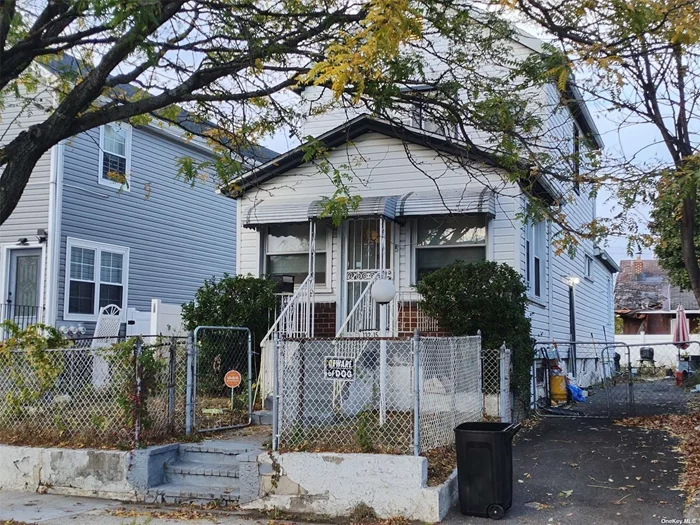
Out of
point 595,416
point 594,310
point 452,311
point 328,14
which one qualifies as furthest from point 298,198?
point 594,310

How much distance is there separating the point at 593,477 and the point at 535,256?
685 cm

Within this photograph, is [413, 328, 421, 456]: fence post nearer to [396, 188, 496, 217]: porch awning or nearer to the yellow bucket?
[396, 188, 496, 217]: porch awning

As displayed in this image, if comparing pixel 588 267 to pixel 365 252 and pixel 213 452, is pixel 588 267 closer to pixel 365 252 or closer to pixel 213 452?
pixel 365 252

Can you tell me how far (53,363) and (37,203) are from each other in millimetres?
7459

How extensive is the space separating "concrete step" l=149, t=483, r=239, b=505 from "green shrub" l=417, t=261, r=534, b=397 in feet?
16.4

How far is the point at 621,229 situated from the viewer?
11508 mm

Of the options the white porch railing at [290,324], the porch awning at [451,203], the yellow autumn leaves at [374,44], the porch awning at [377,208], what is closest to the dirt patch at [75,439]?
the white porch railing at [290,324]

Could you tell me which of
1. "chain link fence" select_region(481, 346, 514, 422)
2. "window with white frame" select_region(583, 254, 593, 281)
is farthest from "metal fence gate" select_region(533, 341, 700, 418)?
"chain link fence" select_region(481, 346, 514, 422)

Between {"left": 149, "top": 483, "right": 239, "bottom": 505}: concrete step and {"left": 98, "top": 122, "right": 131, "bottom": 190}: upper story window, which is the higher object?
{"left": 98, "top": 122, "right": 131, "bottom": 190}: upper story window

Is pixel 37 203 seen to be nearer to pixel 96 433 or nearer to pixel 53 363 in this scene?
Result: pixel 53 363

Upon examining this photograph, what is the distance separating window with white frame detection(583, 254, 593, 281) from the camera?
21.3m

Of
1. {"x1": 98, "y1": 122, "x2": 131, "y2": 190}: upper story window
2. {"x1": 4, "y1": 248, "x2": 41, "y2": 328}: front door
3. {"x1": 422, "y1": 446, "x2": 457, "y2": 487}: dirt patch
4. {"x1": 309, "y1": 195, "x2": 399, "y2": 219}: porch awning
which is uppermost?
{"x1": 98, "y1": 122, "x2": 131, "y2": 190}: upper story window

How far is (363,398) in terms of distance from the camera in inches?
356

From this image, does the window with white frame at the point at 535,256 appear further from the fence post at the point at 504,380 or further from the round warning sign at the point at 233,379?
the round warning sign at the point at 233,379
